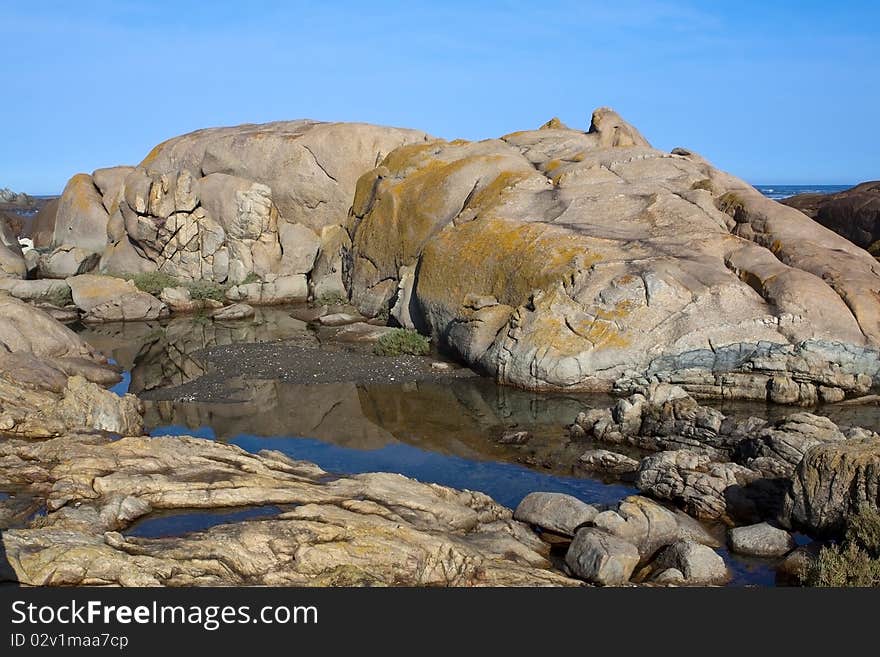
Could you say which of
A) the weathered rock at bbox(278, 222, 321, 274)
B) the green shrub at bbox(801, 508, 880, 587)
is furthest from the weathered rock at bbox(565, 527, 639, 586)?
the weathered rock at bbox(278, 222, 321, 274)

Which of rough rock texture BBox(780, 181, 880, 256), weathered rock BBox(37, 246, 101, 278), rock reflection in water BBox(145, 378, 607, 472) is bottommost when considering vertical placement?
rock reflection in water BBox(145, 378, 607, 472)

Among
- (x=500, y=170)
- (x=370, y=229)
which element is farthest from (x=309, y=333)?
(x=500, y=170)

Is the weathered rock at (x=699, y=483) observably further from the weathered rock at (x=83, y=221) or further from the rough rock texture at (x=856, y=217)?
the weathered rock at (x=83, y=221)

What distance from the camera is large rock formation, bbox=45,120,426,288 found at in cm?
5253

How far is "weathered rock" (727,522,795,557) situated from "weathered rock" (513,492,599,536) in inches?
123

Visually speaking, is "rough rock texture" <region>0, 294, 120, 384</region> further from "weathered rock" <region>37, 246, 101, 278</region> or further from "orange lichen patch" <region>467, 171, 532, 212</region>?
"weathered rock" <region>37, 246, 101, 278</region>

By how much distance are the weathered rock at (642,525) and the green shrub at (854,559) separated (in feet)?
10.4

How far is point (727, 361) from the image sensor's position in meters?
28.7

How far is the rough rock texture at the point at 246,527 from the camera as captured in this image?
12.1 meters

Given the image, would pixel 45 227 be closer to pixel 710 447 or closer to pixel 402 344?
pixel 402 344

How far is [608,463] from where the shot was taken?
22453 mm

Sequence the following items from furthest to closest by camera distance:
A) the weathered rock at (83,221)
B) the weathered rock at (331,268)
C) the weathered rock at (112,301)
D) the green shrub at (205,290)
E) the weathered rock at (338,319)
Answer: the weathered rock at (83,221), the weathered rock at (331,268), the green shrub at (205,290), the weathered rock at (112,301), the weathered rock at (338,319)

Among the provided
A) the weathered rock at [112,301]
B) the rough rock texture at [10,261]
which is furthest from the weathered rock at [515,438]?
the rough rock texture at [10,261]

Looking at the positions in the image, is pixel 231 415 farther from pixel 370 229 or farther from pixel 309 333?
pixel 370 229
